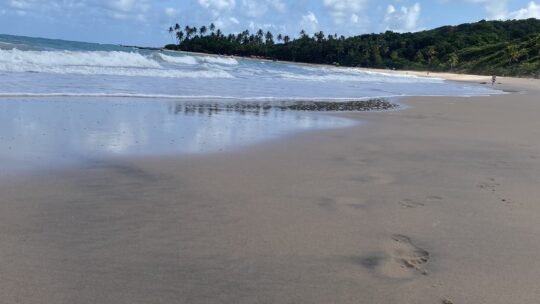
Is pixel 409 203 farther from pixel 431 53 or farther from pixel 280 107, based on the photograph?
pixel 431 53

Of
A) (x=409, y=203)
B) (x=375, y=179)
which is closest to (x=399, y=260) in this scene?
(x=409, y=203)

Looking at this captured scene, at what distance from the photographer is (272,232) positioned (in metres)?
3.75

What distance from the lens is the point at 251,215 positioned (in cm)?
414

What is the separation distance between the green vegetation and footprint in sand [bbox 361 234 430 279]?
62238mm

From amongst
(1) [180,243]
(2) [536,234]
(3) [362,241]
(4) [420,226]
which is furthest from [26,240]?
(2) [536,234]

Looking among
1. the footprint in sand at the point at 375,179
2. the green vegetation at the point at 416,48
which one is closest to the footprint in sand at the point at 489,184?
the footprint in sand at the point at 375,179

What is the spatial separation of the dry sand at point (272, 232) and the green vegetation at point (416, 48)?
199ft

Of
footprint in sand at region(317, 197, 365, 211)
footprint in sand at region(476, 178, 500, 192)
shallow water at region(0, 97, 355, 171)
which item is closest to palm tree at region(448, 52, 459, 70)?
shallow water at region(0, 97, 355, 171)

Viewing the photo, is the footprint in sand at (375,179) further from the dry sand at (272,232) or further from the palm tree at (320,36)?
the palm tree at (320,36)

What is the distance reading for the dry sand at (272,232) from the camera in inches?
112

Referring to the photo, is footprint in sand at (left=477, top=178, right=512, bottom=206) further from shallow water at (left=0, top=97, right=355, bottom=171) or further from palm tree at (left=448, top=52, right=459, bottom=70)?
palm tree at (left=448, top=52, right=459, bottom=70)

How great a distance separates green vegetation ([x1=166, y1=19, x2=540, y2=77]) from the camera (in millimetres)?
72062

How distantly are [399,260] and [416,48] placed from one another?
110 meters

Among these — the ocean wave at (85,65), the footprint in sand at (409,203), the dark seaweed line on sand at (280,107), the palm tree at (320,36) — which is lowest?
the footprint in sand at (409,203)
